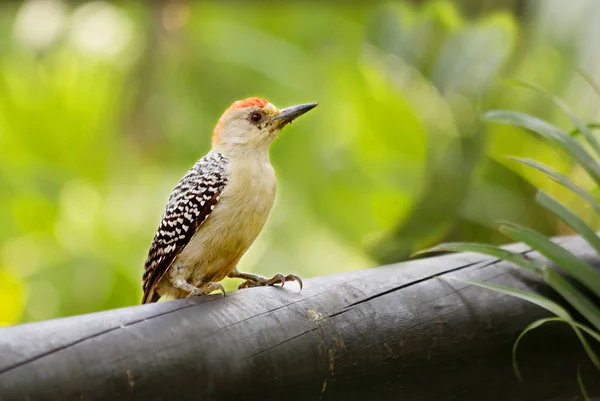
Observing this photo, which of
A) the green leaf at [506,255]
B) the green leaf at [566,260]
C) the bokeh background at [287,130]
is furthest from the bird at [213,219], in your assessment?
the bokeh background at [287,130]

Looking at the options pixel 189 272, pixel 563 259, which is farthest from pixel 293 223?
pixel 563 259

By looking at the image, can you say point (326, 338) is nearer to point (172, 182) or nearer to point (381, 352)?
point (381, 352)

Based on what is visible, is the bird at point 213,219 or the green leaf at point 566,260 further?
the bird at point 213,219

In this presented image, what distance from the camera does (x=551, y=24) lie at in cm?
386

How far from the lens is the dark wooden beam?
1363 millimetres

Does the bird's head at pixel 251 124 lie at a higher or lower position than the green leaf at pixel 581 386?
higher

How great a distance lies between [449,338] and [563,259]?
32cm

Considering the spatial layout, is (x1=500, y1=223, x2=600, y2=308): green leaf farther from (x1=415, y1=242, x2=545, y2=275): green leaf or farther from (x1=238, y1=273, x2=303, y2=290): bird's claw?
(x1=238, y1=273, x2=303, y2=290): bird's claw

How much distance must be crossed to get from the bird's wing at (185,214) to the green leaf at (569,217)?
0.80 meters

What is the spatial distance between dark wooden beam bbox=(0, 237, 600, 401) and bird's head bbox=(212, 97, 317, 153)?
0.59m

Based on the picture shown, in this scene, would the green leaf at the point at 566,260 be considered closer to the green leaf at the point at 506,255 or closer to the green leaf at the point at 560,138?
the green leaf at the point at 506,255

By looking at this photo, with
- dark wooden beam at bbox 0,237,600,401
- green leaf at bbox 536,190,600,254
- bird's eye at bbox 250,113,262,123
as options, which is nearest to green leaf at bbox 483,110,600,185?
green leaf at bbox 536,190,600,254

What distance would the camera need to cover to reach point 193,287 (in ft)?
7.09

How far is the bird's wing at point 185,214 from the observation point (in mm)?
2197
